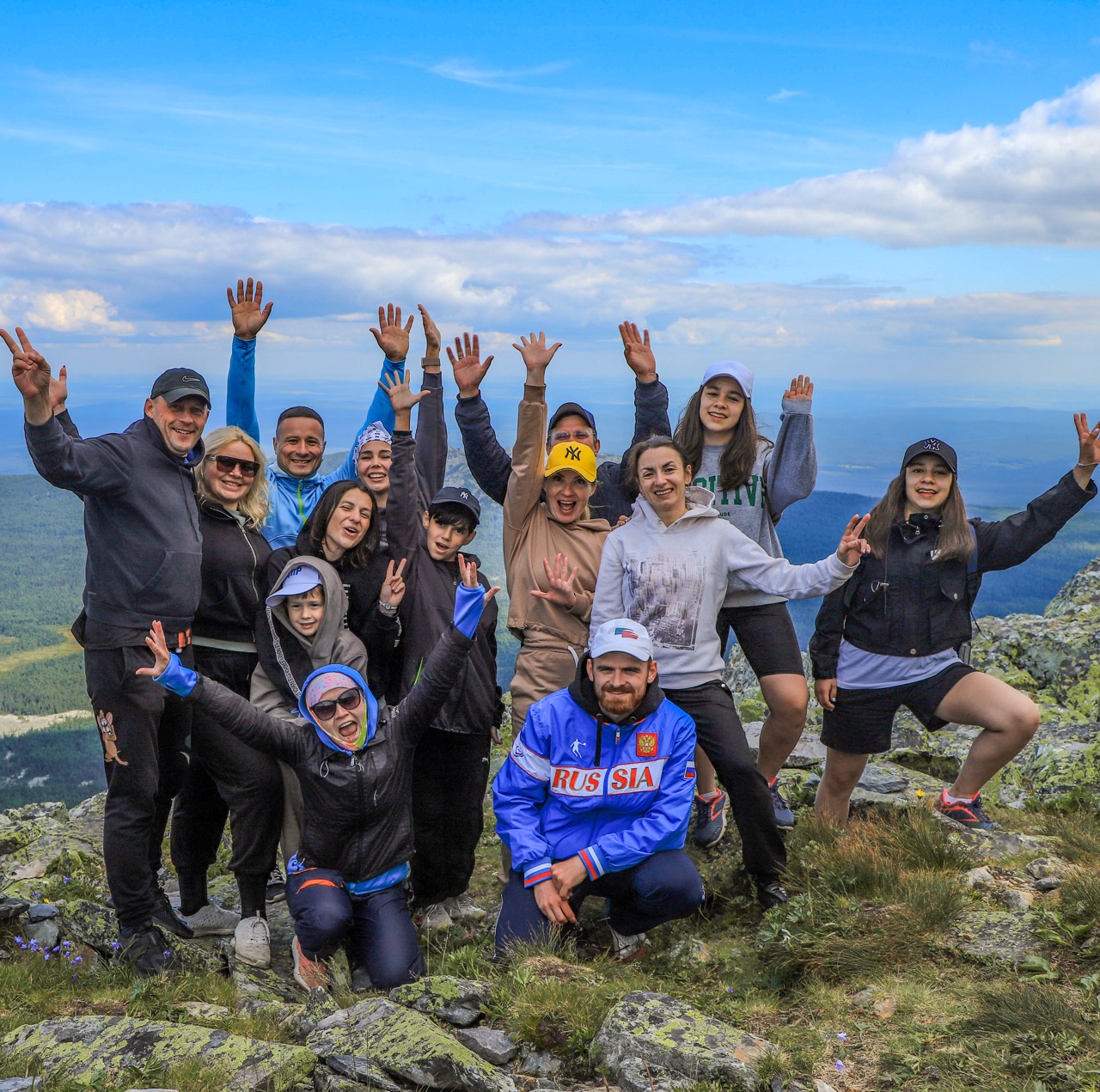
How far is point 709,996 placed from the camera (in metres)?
6.31

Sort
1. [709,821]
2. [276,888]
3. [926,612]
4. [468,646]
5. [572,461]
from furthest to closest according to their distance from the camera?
[276,888] → [709,821] → [926,612] → [572,461] → [468,646]

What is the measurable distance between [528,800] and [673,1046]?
2.27 meters

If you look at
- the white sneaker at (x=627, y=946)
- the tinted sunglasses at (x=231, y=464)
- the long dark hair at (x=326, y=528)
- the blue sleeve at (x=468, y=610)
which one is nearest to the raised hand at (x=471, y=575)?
the blue sleeve at (x=468, y=610)

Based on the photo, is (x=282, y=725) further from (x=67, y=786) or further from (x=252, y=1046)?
(x=67, y=786)

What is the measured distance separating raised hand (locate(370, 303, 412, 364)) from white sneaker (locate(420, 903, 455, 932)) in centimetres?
526

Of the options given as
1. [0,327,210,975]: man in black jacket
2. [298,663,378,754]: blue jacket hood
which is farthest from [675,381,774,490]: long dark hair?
[0,327,210,975]: man in black jacket

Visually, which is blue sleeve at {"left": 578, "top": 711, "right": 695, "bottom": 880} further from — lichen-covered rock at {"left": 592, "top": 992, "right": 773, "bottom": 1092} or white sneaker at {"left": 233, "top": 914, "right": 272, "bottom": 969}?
white sneaker at {"left": 233, "top": 914, "right": 272, "bottom": 969}

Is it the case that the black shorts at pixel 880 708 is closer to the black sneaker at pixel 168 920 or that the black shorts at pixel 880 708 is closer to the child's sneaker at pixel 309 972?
the child's sneaker at pixel 309 972

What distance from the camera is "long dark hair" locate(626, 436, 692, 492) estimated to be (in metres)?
7.56

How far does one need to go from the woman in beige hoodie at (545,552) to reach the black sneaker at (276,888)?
3187 millimetres

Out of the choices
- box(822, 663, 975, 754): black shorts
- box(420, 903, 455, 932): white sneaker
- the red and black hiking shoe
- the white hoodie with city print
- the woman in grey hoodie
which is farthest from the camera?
the red and black hiking shoe

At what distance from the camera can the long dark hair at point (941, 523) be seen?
7707mm

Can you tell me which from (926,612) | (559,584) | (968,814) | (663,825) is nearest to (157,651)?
(559,584)

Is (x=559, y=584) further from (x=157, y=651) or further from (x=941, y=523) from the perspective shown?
(x=941, y=523)
